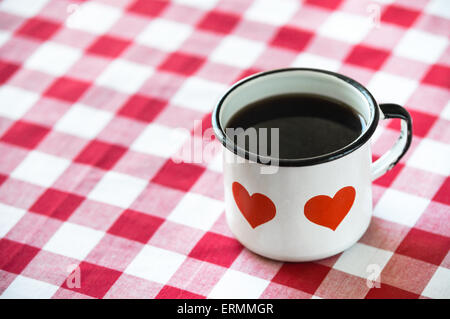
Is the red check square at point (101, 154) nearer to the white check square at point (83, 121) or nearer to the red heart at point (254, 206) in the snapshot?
the white check square at point (83, 121)

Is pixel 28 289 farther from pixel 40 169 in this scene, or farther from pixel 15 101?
pixel 15 101

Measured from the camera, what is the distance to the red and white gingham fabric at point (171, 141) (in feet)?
2.42

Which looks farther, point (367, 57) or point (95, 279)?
point (367, 57)

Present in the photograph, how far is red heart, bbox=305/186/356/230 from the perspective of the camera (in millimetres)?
673

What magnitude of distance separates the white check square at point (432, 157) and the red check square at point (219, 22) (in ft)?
1.12

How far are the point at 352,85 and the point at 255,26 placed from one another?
37 centimetres

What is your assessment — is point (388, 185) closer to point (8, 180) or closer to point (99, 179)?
point (99, 179)

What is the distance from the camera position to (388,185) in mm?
817

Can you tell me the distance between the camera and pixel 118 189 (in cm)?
84

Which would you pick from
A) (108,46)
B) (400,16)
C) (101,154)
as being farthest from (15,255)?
(400,16)

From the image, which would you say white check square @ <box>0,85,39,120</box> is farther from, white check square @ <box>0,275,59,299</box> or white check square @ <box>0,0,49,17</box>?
white check square @ <box>0,275,59,299</box>

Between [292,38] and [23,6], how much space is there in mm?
414

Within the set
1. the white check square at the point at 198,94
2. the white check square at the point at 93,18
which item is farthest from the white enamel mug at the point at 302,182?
the white check square at the point at 93,18

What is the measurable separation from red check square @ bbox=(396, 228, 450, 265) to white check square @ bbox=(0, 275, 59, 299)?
0.35 m
